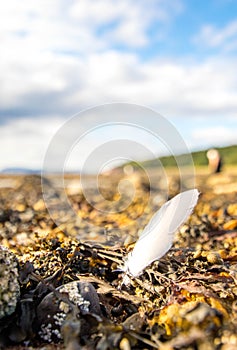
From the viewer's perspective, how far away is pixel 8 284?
1.90 meters

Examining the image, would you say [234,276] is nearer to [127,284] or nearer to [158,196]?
[127,284]

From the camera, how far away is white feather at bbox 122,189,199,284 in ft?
7.03

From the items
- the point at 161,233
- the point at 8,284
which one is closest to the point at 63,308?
the point at 8,284

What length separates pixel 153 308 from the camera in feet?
6.77

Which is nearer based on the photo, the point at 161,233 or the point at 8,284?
the point at 8,284

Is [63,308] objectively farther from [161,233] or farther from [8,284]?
[161,233]

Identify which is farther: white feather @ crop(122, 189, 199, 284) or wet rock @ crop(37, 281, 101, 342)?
white feather @ crop(122, 189, 199, 284)

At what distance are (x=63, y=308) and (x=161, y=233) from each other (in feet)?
1.69

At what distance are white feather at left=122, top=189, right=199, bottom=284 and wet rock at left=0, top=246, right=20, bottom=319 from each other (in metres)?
0.53

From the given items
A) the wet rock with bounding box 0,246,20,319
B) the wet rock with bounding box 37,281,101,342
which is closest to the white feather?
the wet rock with bounding box 37,281,101,342

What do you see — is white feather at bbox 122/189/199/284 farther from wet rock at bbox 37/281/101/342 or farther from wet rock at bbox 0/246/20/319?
wet rock at bbox 0/246/20/319

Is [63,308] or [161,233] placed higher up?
[161,233]

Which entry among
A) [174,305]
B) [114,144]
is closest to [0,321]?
[174,305]

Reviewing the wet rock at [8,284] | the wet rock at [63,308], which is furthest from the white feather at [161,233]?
the wet rock at [8,284]
